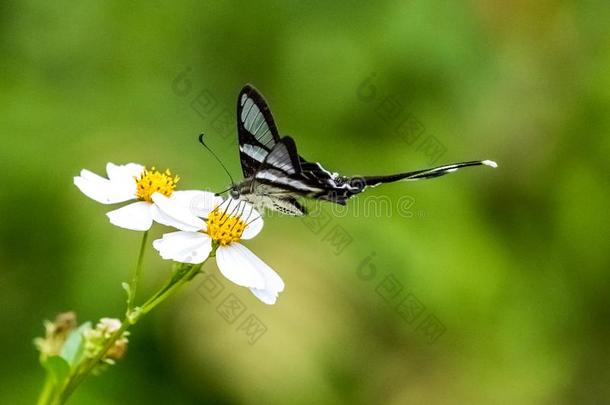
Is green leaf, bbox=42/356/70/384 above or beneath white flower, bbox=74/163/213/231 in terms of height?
beneath

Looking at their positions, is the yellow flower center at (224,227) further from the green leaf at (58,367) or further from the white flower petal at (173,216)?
the green leaf at (58,367)

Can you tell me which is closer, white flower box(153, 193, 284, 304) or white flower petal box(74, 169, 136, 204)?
white flower box(153, 193, 284, 304)

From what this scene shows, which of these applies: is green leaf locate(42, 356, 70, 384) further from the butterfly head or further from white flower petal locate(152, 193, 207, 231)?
the butterfly head

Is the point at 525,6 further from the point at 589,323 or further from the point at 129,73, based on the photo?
the point at 129,73

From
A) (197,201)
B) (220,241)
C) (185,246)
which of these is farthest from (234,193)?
(185,246)

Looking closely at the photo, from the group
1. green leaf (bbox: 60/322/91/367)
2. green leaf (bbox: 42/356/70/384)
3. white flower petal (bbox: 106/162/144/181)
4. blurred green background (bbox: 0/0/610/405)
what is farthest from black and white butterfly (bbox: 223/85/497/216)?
blurred green background (bbox: 0/0/610/405)

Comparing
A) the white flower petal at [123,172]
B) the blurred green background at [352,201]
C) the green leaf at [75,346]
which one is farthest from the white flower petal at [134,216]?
the blurred green background at [352,201]
